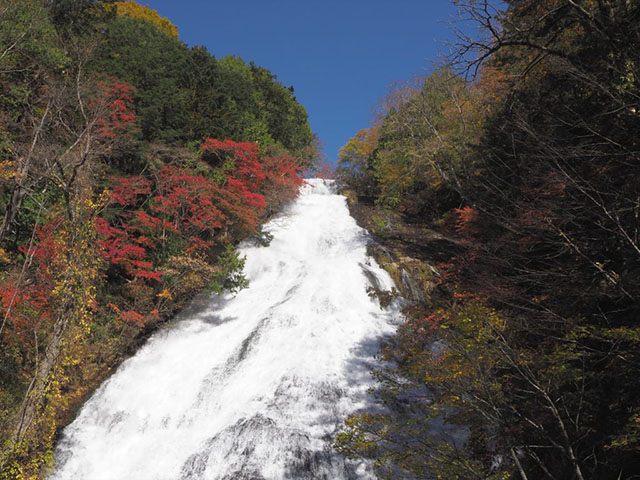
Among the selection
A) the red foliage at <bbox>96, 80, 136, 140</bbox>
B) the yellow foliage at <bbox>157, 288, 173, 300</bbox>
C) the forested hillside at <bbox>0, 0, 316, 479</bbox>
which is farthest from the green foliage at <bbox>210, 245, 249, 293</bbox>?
the red foliage at <bbox>96, 80, 136, 140</bbox>

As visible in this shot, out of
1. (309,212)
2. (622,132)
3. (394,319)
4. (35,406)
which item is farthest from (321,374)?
(309,212)

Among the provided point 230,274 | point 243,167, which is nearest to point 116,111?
point 243,167

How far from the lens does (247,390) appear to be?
10.7 meters

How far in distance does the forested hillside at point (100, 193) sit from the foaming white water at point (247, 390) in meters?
1.12

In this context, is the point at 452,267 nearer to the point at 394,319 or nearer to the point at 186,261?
the point at 394,319

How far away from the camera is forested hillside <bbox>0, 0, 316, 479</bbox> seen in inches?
384

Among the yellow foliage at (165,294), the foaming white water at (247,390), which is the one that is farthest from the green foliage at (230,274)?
the yellow foliage at (165,294)

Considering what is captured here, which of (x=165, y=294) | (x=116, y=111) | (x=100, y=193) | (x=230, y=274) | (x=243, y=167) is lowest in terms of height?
(x=230, y=274)

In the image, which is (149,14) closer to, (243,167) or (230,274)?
(243,167)

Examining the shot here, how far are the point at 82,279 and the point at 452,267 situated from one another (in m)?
13.1

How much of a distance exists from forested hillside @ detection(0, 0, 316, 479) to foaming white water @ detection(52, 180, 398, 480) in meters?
1.12

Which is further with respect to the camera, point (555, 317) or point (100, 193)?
point (100, 193)

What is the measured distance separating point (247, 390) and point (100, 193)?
35.6 ft

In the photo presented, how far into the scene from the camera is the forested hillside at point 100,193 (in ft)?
32.0
